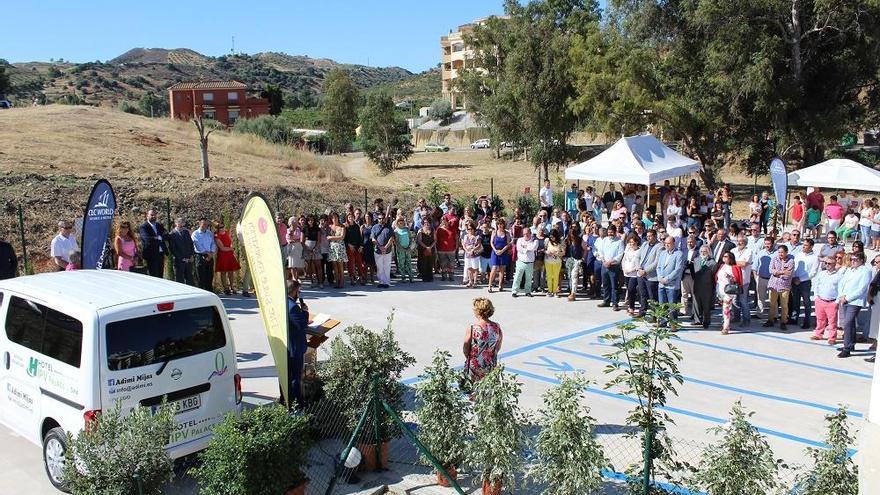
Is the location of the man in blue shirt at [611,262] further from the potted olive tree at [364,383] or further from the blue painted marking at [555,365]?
the potted olive tree at [364,383]

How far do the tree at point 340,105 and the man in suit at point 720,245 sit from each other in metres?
51.6

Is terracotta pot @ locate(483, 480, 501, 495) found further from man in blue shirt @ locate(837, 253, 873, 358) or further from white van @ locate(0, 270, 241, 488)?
man in blue shirt @ locate(837, 253, 873, 358)

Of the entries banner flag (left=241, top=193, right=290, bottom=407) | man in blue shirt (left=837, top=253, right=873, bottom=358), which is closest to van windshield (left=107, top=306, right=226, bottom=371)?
banner flag (left=241, top=193, right=290, bottom=407)

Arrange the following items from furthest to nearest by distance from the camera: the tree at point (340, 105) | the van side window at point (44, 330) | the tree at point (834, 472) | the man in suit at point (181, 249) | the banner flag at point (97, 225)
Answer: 1. the tree at point (340, 105)
2. the man in suit at point (181, 249)
3. the banner flag at point (97, 225)
4. the van side window at point (44, 330)
5. the tree at point (834, 472)

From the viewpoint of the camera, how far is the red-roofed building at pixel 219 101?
89062 mm

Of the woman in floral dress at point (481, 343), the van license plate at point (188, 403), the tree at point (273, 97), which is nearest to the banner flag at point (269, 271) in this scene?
the van license plate at point (188, 403)

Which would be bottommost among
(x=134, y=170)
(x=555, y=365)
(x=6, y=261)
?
(x=555, y=365)

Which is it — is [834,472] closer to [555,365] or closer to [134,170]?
[555,365]

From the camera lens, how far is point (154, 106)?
93.4 m

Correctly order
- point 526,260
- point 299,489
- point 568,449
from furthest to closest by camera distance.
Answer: point 526,260 < point 299,489 < point 568,449

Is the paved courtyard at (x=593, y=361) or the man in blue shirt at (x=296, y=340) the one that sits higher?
the man in blue shirt at (x=296, y=340)

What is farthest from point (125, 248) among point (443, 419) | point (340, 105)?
point (340, 105)

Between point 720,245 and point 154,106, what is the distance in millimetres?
91722

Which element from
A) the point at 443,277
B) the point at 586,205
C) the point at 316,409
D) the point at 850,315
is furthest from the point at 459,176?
the point at 316,409
